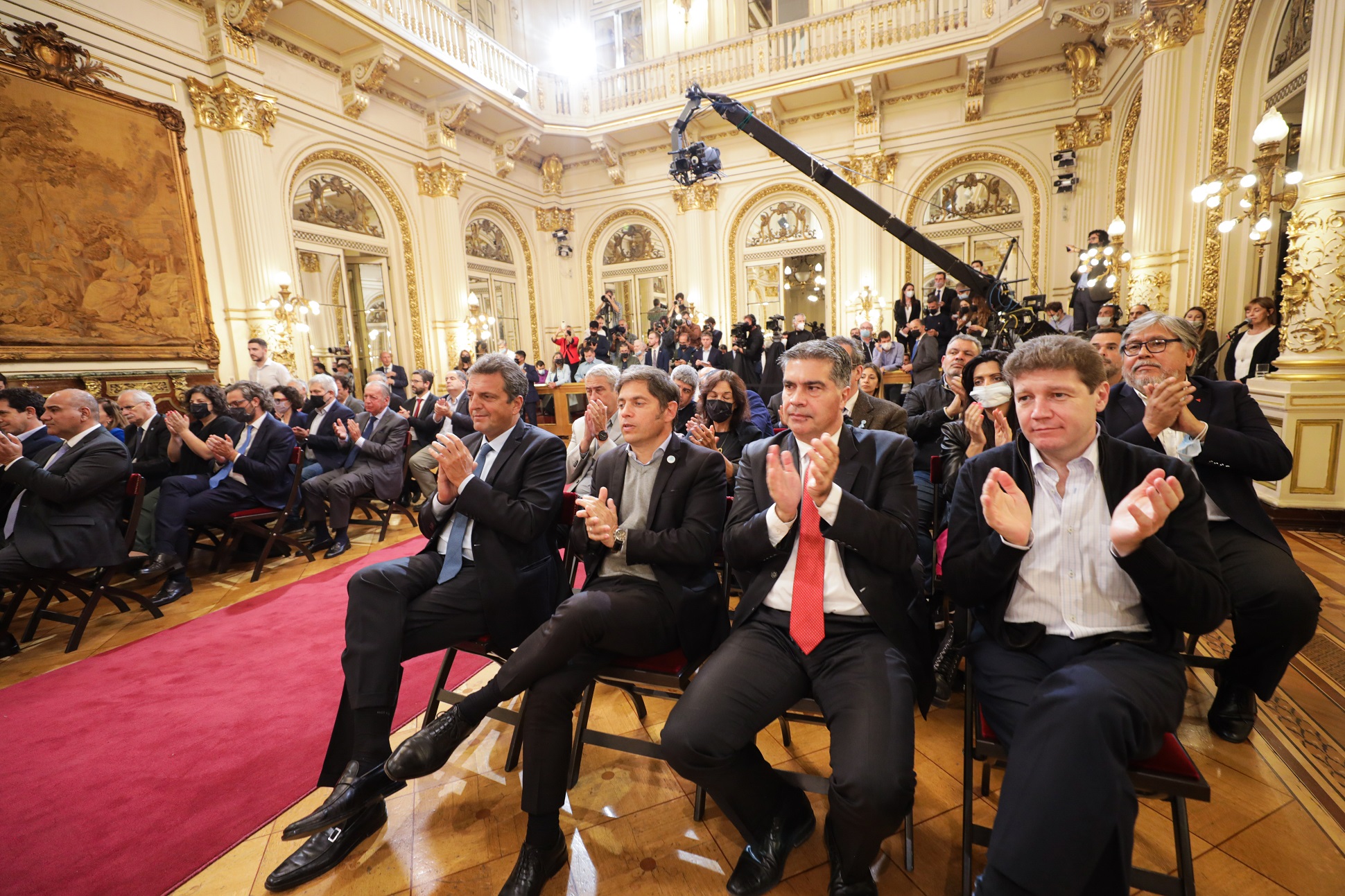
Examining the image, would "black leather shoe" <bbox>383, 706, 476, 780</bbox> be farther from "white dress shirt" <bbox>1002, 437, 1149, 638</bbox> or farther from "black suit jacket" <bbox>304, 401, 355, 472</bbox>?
"black suit jacket" <bbox>304, 401, 355, 472</bbox>

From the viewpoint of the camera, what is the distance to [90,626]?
3.56m

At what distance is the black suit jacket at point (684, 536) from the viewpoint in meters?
1.92

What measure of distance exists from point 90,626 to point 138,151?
6.05m

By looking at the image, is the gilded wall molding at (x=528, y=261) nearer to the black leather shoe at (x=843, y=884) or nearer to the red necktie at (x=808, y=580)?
the red necktie at (x=808, y=580)

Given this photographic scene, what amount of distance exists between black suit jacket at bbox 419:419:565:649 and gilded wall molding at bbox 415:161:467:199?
1001cm

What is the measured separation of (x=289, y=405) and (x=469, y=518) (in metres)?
4.02

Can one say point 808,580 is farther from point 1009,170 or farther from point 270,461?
point 1009,170

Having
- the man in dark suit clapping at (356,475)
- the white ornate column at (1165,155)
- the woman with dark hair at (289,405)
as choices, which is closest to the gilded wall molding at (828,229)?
the white ornate column at (1165,155)

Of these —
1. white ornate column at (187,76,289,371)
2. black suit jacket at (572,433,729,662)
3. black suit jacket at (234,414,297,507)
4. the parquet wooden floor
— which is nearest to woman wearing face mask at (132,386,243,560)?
black suit jacket at (234,414,297,507)

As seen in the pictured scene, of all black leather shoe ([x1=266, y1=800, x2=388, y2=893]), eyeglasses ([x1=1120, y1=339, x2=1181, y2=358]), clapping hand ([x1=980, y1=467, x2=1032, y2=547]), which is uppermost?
eyeglasses ([x1=1120, y1=339, x2=1181, y2=358])

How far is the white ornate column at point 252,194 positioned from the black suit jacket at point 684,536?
7925 millimetres

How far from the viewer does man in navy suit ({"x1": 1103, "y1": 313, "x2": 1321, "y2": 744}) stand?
1.94 metres

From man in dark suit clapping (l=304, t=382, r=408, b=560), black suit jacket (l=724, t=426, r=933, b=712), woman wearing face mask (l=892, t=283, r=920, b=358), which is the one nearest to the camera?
black suit jacket (l=724, t=426, r=933, b=712)

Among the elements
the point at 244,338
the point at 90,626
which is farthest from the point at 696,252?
the point at 90,626
